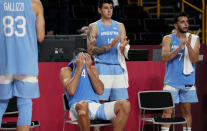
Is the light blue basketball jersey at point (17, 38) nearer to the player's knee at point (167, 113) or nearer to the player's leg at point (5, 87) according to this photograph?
the player's leg at point (5, 87)

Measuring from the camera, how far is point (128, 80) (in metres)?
7.53

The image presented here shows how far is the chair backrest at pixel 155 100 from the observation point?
7.22 meters

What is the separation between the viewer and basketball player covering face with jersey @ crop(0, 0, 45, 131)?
474cm

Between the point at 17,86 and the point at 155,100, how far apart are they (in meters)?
3.02

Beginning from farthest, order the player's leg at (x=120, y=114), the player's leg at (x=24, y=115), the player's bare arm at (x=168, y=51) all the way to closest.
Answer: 1. the player's bare arm at (x=168, y=51)
2. the player's leg at (x=120, y=114)
3. the player's leg at (x=24, y=115)

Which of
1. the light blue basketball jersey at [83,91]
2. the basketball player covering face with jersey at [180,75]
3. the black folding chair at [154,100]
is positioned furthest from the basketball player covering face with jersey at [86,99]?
the basketball player covering face with jersey at [180,75]

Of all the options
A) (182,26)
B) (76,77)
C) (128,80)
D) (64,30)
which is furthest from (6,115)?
(64,30)

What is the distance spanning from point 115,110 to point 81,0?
27.4 ft

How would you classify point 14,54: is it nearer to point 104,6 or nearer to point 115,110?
point 115,110

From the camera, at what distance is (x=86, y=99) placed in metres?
6.03

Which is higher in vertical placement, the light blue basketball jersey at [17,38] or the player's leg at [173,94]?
the light blue basketball jersey at [17,38]

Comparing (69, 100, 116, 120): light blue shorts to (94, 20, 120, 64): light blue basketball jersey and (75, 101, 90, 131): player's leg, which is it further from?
(94, 20, 120, 64): light blue basketball jersey

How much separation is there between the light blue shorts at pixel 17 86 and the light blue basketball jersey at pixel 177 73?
305 centimetres

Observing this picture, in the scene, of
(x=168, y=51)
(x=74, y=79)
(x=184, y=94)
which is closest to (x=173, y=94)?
(x=184, y=94)
